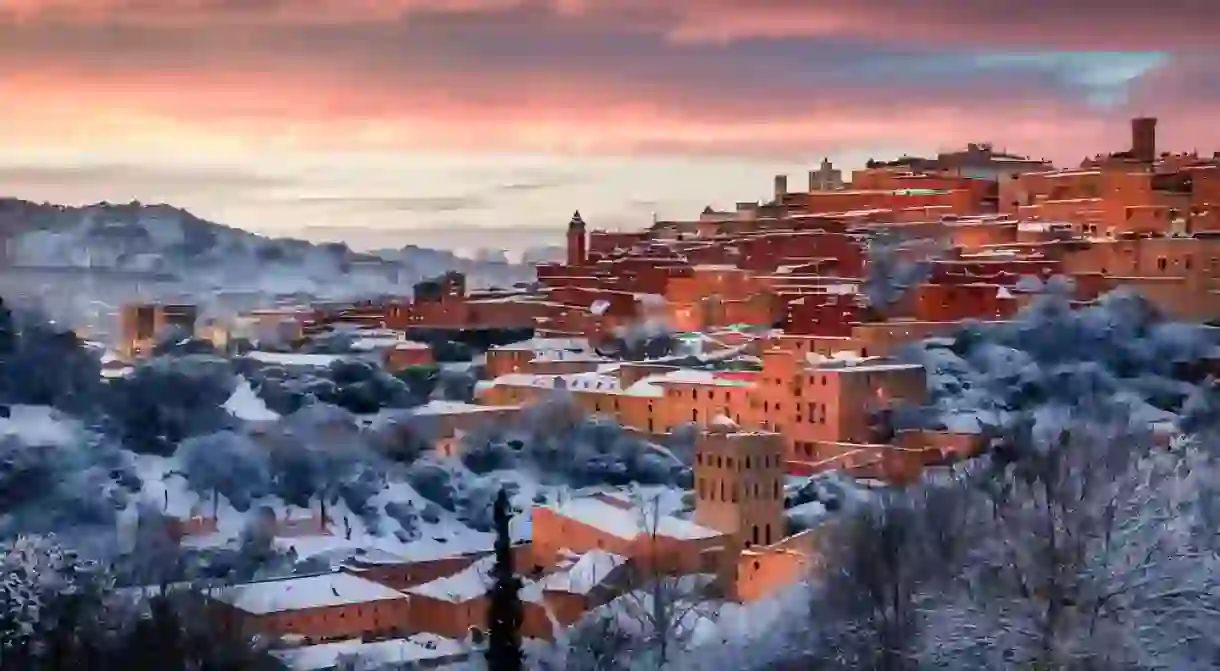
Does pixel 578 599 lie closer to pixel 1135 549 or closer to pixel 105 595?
pixel 105 595

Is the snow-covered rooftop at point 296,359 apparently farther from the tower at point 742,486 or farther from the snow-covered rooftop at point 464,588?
the snow-covered rooftop at point 464,588

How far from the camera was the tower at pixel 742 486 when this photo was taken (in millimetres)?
11547

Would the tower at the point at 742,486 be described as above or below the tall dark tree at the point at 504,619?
below

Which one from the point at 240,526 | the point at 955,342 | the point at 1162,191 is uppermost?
the point at 1162,191

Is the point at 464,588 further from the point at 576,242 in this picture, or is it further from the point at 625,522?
the point at 576,242

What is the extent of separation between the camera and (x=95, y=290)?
22.8 m

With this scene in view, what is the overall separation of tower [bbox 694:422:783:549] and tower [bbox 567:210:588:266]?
9782 millimetres

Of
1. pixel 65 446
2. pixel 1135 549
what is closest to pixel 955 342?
pixel 65 446

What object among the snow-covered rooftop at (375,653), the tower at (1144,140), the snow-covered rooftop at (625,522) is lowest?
the snow-covered rooftop at (375,653)

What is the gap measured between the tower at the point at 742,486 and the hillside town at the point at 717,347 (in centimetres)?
2

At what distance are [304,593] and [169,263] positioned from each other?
15.7 m

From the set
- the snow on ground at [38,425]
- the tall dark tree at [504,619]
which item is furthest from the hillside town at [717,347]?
the tall dark tree at [504,619]

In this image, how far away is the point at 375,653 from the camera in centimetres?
955

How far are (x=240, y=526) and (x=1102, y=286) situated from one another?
286 inches
